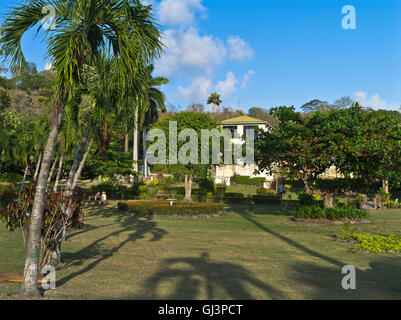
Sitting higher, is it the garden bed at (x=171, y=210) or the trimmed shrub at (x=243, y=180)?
the trimmed shrub at (x=243, y=180)

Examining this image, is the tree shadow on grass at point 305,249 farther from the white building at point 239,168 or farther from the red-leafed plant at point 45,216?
the white building at point 239,168

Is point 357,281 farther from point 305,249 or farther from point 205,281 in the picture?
point 305,249

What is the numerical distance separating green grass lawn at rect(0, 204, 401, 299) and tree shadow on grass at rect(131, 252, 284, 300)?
0.07ft

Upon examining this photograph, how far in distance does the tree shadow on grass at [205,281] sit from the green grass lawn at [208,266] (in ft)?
0.07

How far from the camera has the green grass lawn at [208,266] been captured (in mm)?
→ 7512

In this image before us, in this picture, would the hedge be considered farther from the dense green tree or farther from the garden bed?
the dense green tree

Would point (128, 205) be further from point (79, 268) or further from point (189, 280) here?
point (189, 280)

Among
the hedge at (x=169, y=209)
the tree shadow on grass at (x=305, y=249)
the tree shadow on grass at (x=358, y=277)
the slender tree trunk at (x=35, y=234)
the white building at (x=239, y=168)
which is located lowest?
the tree shadow on grass at (x=305, y=249)

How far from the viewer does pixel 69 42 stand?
7.09m

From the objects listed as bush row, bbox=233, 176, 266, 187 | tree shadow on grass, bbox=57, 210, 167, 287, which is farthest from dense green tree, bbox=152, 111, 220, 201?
bush row, bbox=233, 176, 266, 187

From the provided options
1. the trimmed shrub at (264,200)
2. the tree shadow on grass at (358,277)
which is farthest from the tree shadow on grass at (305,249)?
the trimmed shrub at (264,200)

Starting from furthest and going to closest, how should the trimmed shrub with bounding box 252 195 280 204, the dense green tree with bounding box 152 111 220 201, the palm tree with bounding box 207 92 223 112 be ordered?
the palm tree with bounding box 207 92 223 112 < the trimmed shrub with bounding box 252 195 280 204 < the dense green tree with bounding box 152 111 220 201

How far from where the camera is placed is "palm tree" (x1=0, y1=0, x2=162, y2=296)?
710 cm

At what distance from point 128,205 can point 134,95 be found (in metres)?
17.6
